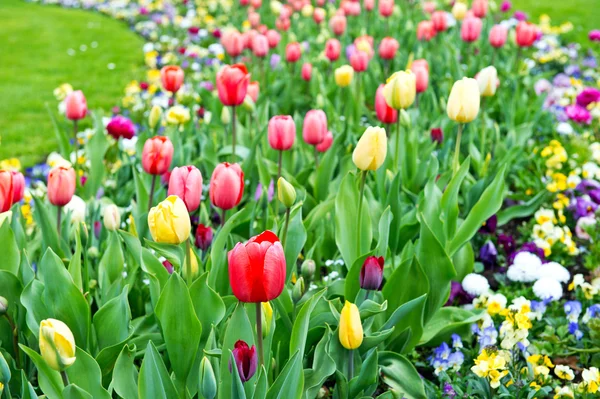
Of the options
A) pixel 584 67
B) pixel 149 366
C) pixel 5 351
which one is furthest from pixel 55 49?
pixel 149 366

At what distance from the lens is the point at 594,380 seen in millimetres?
1992

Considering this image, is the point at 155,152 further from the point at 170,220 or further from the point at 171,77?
the point at 171,77

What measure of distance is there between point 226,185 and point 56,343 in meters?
0.72

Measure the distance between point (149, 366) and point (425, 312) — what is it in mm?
1085

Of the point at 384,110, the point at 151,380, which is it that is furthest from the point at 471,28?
the point at 151,380

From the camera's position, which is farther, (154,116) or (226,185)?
(154,116)

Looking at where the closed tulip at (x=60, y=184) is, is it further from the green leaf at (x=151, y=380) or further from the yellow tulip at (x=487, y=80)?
the yellow tulip at (x=487, y=80)

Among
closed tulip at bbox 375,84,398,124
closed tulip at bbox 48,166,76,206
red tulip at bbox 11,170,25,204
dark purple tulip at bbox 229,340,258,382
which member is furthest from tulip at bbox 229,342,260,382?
closed tulip at bbox 375,84,398,124

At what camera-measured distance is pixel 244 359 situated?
1558 millimetres

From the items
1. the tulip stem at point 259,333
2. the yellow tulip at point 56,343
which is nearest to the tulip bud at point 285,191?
the tulip stem at point 259,333

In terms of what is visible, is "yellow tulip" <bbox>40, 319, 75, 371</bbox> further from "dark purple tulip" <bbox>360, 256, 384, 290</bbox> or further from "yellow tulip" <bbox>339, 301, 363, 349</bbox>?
"dark purple tulip" <bbox>360, 256, 384, 290</bbox>

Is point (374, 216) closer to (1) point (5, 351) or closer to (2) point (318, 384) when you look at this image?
(2) point (318, 384)

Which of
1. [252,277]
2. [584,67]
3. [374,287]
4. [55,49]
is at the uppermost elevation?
[252,277]

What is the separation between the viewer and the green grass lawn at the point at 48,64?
17.5 feet
